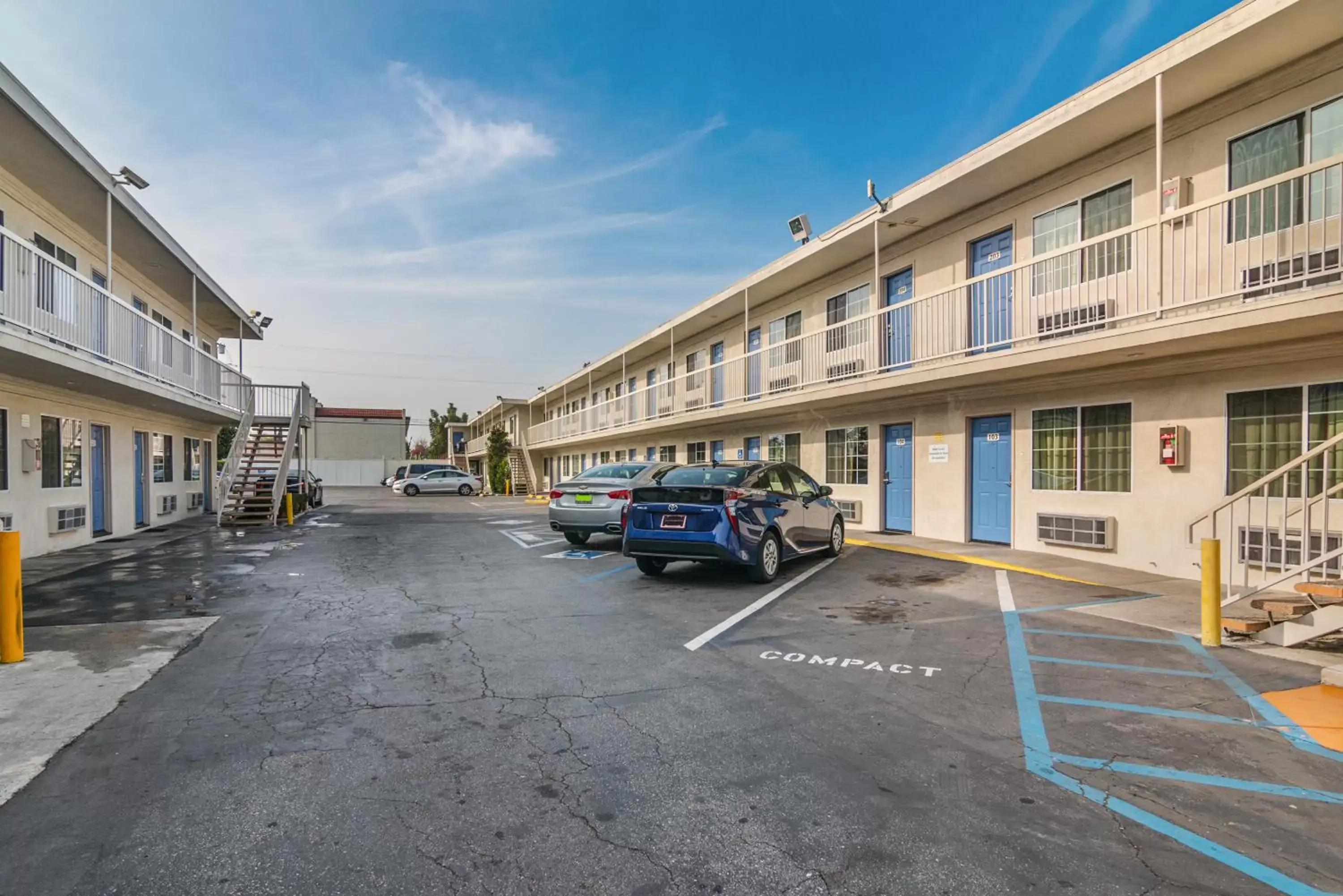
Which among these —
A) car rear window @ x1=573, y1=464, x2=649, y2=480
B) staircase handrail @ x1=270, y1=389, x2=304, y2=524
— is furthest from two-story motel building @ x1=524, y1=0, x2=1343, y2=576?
staircase handrail @ x1=270, y1=389, x2=304, y2=524

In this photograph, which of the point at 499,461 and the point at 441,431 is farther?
the point at 441,431

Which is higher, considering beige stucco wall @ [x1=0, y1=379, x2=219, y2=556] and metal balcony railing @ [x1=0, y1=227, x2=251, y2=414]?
metal balcony railing @ [x1=0, y1=227, x2=251, y2=414]

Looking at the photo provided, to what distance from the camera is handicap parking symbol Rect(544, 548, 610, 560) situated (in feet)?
36.6

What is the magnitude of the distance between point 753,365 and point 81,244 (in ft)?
49.9

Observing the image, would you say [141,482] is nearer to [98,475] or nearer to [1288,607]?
[98,475]

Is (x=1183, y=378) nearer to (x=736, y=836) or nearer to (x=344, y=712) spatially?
(x=736, y=836)

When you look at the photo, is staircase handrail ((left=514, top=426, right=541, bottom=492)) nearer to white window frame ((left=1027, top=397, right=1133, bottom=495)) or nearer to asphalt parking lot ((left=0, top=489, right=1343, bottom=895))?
white window frame ((left=1027, top=397, right=1133, bottom=495))

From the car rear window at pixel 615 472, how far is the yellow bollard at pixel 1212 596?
28.2ft

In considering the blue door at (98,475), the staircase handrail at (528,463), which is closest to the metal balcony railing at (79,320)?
the blue door at (98,475)

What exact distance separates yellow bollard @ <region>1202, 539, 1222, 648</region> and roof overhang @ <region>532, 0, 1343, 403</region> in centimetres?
577

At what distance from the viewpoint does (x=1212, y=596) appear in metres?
5.80

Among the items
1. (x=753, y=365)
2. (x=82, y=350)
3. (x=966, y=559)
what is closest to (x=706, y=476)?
(x=966, y=559)

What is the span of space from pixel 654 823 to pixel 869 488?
12.6 metres

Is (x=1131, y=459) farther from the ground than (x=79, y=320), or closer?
closer
